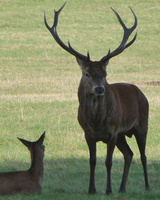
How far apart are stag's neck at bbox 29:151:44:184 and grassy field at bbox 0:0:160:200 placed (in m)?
0.24

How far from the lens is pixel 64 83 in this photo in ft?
70.7

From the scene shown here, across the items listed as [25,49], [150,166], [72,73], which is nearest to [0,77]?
[72,73]

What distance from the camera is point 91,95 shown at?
7234mm

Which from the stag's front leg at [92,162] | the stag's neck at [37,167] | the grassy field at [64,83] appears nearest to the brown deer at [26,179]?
the stag's neck at [37,167]

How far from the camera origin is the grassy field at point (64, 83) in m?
8.62

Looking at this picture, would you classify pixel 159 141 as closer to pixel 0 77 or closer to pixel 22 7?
pixel 0 77

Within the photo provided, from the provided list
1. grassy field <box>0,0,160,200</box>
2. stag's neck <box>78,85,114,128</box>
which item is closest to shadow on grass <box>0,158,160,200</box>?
grassy field <box>0,0,160,200</box>

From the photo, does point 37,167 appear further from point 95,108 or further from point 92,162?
point 95,108

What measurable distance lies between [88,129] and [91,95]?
→ 1.64 feet

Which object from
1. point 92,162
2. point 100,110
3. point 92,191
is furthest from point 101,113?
point 92,191

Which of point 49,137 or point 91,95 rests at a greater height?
point 91,95

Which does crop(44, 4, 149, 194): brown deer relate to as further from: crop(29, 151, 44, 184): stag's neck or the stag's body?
crop(29, 151, 44, 184): stag's neck

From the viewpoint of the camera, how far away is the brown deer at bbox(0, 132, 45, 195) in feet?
21.9

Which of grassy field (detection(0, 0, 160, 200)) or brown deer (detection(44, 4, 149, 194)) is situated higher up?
brown deer (detection(44, 4, 149, 194))
